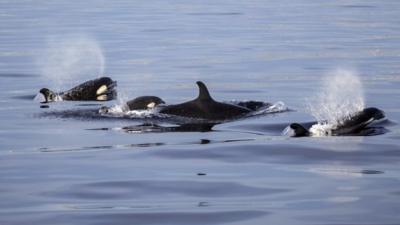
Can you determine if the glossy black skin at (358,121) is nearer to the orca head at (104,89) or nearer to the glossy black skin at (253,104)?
the glossy black skin at (253,104)

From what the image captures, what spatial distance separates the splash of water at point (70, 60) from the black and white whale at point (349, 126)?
9087 millimetres

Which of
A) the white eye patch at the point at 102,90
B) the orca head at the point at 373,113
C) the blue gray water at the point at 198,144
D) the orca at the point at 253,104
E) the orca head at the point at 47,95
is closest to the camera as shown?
the blue gray water at the point at 198,144

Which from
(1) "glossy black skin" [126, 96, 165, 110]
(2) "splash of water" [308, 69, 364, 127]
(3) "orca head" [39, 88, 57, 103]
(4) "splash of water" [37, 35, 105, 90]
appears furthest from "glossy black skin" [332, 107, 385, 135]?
(4) "splash of water" [37, 35, 105, 90]

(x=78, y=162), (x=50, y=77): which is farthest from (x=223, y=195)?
(x=50, y=77)

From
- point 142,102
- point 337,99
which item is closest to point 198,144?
point 142,102

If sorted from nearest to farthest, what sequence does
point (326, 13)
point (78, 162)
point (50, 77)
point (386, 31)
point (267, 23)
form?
1. point (78, 162)
2. point (50, 77)
3. point (386, 31)
4. point (267, 23)
5. point (326, 13)

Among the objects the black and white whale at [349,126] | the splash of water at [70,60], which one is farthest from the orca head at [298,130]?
the splash of water at [70,60]

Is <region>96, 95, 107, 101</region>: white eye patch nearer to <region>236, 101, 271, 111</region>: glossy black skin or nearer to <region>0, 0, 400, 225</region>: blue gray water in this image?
<region>0, 0, 400, 225</region>: blue gray water

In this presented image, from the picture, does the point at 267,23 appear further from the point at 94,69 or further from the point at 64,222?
the point at 64,222

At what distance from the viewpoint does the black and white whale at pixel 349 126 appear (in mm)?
14141

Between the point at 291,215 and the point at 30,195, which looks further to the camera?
the point at 30,195

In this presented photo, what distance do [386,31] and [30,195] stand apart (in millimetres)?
25843

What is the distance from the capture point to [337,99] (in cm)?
1786

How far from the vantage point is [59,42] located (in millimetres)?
35312
